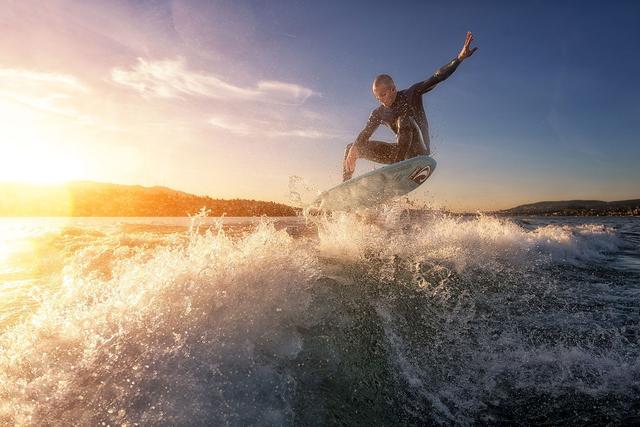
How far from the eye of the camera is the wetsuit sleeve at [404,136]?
863cm

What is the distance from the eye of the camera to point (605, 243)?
14.1m

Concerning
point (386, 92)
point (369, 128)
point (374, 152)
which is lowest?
point (374, 152)

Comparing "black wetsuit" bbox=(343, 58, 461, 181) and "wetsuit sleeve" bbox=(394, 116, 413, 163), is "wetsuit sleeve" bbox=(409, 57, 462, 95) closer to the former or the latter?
"black wetsuit" bbox=(343, 58, 461, 181)

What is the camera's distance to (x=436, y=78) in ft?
28.1

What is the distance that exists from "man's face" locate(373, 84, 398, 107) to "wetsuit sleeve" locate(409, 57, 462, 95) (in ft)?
1.45

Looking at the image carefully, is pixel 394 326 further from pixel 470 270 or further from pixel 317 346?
pixel 470 270

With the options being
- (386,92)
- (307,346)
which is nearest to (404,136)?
(386,92)

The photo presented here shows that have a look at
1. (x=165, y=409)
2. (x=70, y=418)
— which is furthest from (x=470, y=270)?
(x=70, y=418)

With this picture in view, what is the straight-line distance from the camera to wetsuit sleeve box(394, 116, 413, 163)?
8.63m

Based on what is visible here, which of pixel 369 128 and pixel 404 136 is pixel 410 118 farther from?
pixel 369 128

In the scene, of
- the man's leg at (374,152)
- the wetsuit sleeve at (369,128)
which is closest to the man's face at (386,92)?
the wetsuit sleeve at (369,128)

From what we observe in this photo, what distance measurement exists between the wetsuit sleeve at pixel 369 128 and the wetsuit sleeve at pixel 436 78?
107 cm

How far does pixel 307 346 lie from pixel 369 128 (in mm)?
6800

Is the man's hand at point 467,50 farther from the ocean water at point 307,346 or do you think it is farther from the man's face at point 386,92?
the ocean water at point 307,346
